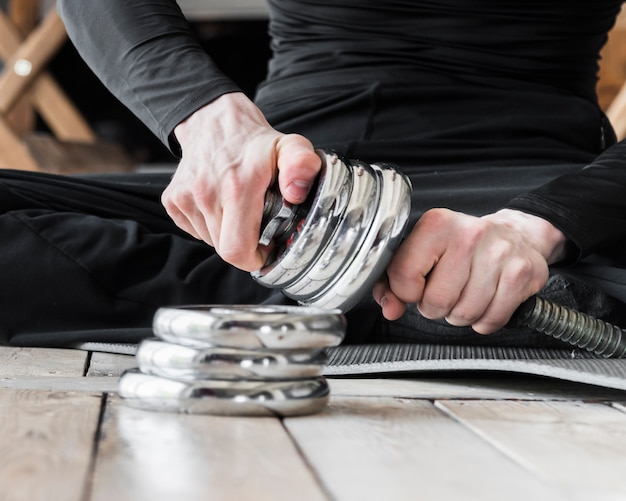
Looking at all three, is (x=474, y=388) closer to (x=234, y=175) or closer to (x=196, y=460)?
(x=234, y=175)

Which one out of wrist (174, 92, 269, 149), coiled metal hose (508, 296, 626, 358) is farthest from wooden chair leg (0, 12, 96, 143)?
coiled metal hose (508, 296, 626, 358)

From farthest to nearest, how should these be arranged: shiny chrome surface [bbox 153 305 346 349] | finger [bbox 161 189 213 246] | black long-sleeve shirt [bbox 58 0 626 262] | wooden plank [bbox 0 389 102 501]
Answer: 1. black long-sleeve shirt [bbox 58 0 626 262]
2. finger [bbox 161 189 213 246]
3. shiny chrome surface [bbox 153 305 346 349]
4. wooden plank [bbox 0 389 102 501]

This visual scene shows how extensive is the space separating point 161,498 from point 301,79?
2.94 feet

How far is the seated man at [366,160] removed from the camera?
849mm

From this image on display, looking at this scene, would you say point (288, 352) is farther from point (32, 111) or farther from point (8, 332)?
point (32, 111)

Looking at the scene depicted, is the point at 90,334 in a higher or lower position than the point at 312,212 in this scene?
lower

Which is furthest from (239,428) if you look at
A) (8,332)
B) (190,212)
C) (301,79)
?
(301,79)

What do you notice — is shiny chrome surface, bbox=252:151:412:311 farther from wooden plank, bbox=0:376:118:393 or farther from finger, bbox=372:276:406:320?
wooden plank, bbox=0:376:118:393

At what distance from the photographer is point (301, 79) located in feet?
4.28

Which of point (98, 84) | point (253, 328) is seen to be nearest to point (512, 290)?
point (253, 328)

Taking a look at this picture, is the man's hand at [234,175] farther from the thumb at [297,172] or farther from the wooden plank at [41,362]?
the wooden plank at [41,362]

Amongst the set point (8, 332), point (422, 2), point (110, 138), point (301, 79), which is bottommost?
point (110, 138)

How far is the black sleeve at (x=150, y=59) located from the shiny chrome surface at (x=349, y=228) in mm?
239

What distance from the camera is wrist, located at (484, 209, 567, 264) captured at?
3.05ft
